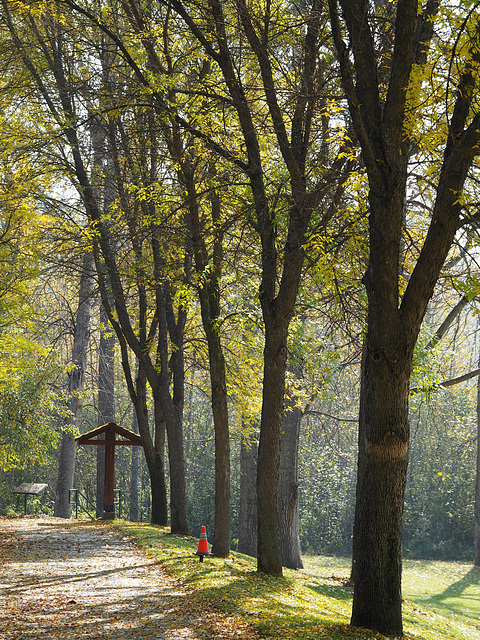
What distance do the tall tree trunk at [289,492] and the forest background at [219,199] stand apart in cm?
6

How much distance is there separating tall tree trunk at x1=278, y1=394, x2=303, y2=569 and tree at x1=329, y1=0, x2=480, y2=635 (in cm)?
970

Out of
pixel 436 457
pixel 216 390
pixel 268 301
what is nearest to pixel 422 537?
pixel 436 457

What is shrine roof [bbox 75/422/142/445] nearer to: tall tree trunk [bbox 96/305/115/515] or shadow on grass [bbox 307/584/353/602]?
tall tree trunk [bbox 96/305/115/515]

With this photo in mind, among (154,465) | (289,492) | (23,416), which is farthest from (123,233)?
(289,492)

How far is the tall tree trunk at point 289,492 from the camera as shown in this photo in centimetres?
1598

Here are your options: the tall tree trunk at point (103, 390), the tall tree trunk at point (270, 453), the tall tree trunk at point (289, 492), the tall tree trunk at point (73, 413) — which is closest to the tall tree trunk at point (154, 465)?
the tall tree trunk at point (289, 492)

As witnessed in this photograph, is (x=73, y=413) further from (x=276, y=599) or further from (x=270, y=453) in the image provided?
(x=276, y=599)

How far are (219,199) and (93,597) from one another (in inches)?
254

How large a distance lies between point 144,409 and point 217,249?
6.20m

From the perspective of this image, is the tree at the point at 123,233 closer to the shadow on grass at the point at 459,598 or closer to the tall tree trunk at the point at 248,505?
the tall tree trunk at the point at 248,505

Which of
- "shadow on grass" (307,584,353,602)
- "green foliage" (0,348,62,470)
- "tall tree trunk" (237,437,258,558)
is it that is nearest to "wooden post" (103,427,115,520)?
"green foliage" (0,348,62,470)

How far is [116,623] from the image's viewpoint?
622 cm

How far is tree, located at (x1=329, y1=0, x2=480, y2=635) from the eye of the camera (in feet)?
19.6

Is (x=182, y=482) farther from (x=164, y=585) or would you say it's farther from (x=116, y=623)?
(x=116, y=623)
